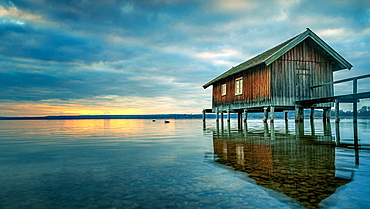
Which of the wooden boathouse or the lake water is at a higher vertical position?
the wooden boathouse

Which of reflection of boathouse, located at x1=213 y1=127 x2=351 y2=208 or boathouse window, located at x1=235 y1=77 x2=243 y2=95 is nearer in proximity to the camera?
reflection of boathouse, located at x1=213 y1=127 x2=351 y2=208

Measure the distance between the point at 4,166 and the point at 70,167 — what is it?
1.54 meters

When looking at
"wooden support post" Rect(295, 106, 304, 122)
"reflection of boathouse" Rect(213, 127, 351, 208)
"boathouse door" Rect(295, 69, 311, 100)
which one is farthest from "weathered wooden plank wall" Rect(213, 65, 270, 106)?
"reflection of boathouse" Rect(213, 127, 351, 208)

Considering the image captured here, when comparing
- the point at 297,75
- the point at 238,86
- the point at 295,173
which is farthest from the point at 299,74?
the point at 295,173

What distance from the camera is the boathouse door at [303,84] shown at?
64.1ft

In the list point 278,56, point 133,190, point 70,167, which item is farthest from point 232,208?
point 278,56

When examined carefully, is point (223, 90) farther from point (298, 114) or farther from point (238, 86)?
point (298, 114)

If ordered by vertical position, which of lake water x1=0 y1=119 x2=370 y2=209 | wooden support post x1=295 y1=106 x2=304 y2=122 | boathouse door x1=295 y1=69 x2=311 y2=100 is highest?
boathouse door x1=295 y1=69 x2=311 y2=100

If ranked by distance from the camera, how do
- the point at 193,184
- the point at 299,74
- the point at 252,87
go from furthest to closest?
the point at 252,87 → the point at 299,74 → the point at 193,184

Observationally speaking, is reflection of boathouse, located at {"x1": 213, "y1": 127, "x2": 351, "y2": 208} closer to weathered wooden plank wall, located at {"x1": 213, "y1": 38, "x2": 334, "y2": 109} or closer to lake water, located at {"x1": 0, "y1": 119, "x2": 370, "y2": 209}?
lake water, located at {"x1": 0, "y1": 119, "x2": 370, "y2": 209}

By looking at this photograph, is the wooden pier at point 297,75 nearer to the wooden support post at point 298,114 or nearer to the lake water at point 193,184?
the wooden support post at point 298,114

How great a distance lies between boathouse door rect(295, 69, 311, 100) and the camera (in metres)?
19.5

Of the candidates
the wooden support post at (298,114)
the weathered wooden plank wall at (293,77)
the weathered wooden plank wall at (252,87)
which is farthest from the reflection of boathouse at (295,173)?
the wooden support post at (298,114)

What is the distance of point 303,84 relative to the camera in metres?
19.7
